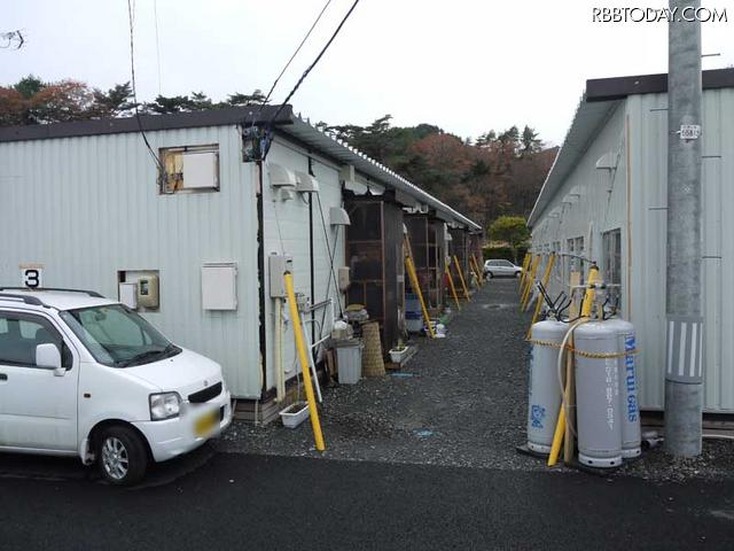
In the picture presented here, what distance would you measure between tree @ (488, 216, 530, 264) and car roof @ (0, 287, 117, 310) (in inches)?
1682

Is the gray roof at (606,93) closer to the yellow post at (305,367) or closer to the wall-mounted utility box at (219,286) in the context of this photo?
the yellow post at (305,367)

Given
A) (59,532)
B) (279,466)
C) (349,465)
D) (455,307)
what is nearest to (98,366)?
(59,532)

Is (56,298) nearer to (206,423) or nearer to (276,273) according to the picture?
(206,423)

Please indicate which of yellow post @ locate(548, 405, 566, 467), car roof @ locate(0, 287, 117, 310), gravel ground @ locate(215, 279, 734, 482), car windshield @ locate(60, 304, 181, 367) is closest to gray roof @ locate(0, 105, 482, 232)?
car roof @ locate(0, 287, 117, 310)

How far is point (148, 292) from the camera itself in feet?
23.5

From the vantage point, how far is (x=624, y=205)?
6.49 meters

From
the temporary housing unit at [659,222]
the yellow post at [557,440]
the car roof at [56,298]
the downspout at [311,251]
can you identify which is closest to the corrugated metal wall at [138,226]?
the car roof at [56,298]

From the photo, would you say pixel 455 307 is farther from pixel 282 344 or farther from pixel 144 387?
pixel 144 387

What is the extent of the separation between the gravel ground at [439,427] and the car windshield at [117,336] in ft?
4.15

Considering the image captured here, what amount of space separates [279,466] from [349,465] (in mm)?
648

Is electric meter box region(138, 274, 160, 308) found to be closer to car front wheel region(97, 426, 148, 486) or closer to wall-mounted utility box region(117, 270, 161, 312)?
wall-mounted utility box region(117, 270, 161, 312)

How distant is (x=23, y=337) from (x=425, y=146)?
180ft

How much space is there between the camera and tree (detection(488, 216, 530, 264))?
48.0 metres

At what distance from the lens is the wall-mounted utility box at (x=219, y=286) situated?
267 inches
